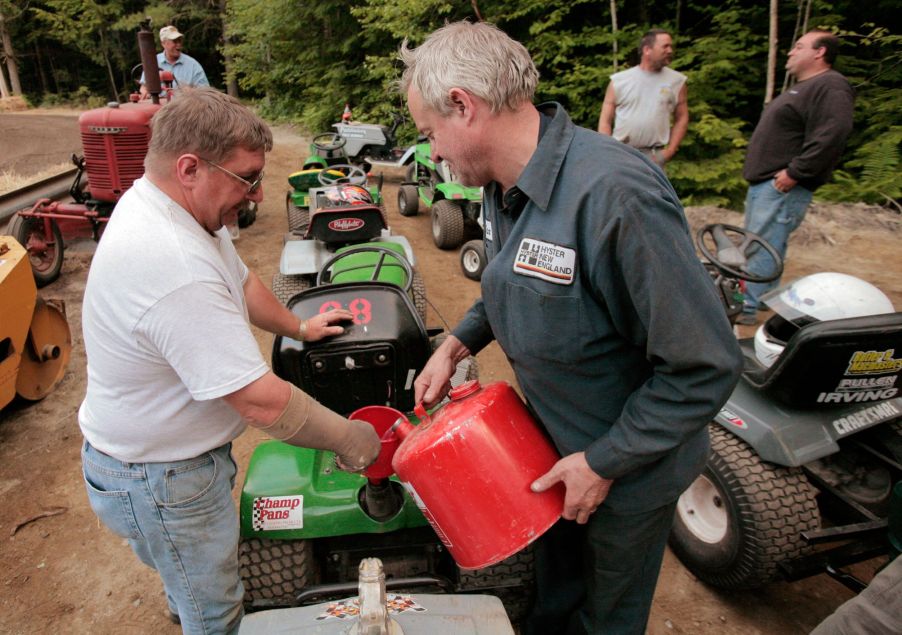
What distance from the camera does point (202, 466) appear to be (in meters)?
1.55

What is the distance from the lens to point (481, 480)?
1.37 m

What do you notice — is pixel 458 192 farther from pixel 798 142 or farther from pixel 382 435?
pixel 382 435

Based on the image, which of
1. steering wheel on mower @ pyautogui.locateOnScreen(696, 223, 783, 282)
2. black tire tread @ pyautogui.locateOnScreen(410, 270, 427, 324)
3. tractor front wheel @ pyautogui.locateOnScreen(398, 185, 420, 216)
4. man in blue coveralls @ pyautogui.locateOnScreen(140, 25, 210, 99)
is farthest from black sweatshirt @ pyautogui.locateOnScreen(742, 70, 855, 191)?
man in blue coveralls @ pyautogui.locateOnScreen(140, 25, 210, 99)

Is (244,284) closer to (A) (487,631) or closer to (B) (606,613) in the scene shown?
(A) (487,631)

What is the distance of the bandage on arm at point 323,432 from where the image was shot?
141 cm

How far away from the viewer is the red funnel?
1.66 meters

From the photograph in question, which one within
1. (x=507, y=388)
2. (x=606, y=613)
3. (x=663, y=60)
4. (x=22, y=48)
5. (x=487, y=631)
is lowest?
(x=22, y=48)

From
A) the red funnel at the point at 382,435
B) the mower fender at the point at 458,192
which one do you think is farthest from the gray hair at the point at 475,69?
the mower fender at the point at 458,192

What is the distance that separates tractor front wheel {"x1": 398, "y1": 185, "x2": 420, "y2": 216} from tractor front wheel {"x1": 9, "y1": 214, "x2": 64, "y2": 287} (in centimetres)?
394

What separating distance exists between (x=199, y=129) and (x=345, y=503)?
119 cm

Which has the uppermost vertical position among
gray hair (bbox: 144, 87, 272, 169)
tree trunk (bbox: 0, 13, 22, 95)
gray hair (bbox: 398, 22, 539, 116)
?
gray hair (bbox: 398, 22, 539, 116)

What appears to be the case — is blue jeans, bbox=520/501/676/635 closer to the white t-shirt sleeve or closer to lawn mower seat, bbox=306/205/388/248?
the white t-shirt sleeve

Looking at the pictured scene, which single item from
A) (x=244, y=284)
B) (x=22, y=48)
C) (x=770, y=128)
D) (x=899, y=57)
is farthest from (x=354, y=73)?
(x=22, y=48)

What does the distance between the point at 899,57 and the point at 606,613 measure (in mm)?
8436
